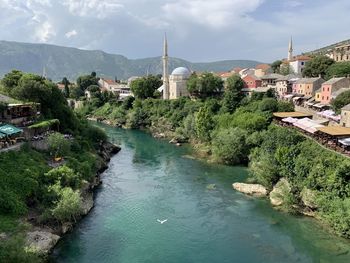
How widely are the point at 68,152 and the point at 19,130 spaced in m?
4.91

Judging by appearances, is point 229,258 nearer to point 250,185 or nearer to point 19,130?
point 250,185

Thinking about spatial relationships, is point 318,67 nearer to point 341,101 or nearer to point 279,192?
point 341,101

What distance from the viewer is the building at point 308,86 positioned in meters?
57.5

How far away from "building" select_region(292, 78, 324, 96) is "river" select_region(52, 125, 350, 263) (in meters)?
26.1

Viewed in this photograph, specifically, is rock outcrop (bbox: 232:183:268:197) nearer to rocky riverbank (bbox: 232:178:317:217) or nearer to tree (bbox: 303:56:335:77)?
rocky riverbank (bbox: 232:178:317:217)

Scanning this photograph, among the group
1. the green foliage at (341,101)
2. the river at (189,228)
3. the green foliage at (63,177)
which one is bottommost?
the river at (189,228)

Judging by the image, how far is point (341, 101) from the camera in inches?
1709

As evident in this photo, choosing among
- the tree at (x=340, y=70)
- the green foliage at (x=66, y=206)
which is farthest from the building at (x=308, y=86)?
the green foliage at (x=66, y=206)

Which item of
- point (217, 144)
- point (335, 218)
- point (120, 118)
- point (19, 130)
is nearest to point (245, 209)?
point (335, 218)

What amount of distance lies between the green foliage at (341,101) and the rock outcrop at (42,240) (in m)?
34.8

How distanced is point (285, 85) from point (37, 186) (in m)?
51.8

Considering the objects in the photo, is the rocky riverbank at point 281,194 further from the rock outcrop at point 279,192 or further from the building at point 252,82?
the building at point 252,82

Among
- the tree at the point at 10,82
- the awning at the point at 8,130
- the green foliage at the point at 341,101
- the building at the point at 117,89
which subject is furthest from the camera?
the building at the point at 117,89

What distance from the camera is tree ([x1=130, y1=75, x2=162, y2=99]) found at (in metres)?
85.6
